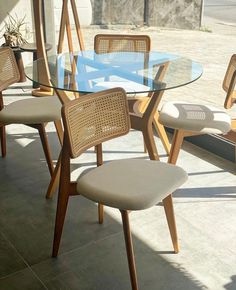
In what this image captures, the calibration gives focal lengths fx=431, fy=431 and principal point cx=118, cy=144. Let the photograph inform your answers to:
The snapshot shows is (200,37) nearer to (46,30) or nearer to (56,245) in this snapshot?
(56,245)

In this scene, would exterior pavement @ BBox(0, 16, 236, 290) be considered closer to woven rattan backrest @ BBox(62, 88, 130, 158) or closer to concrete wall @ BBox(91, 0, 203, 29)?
concrete wall @ BBox(91, 0, 203, 29)

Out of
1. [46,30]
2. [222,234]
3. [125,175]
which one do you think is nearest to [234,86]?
[222,234]

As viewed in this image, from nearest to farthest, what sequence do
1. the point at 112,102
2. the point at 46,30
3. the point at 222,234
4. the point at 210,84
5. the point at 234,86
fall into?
the point at 112,102 < the point at 222,234 < the point at 234,86 < the point at 210,84 < the point at 46,30

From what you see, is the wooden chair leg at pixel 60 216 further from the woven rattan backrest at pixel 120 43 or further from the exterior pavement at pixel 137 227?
the woven rattan backrest at pixel 120 43

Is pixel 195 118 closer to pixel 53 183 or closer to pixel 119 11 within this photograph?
pixel 53 183

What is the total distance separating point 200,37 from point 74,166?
4.40 ft

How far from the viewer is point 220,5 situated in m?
2.97

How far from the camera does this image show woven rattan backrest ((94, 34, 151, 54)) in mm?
3248

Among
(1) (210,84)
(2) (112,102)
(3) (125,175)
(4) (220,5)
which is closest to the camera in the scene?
(3) (125,175)

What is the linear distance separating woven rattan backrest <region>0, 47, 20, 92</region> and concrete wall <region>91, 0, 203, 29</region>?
1.01 metres

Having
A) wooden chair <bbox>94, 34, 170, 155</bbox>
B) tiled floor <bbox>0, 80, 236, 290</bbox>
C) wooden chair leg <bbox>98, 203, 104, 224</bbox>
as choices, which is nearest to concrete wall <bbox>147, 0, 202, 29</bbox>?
wooden chair <bbox>94, 34, 170, 155</bbox>

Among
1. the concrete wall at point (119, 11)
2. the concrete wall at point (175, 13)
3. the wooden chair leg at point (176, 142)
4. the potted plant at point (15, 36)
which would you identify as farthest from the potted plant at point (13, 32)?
the wooden chair leg at point (176, 142)

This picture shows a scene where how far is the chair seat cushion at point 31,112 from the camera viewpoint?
2672 millimetres

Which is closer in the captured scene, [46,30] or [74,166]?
[74,166]
